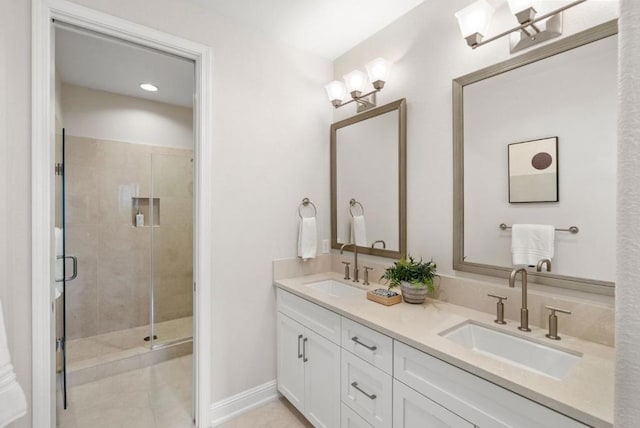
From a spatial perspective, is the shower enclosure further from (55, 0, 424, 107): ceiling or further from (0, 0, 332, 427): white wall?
(0, 0, 332, 427): white wall

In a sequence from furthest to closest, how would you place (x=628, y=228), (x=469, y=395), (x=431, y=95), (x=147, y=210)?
(x=147, y=210) < (x=431, y=95) < (x=469, y=395) < (x=628, y=228)

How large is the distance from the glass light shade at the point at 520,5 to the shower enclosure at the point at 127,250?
3.02 m

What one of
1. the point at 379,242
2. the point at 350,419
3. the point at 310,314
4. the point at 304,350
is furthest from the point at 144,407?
the point at 379,242

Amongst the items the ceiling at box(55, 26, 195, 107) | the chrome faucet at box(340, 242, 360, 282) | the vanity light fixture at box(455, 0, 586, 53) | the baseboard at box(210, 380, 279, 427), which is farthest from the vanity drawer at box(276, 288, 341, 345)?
the ceiling at box(55, 26, 195, 107)

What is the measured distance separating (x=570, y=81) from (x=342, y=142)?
1.37 metres

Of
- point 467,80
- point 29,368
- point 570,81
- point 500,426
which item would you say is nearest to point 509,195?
point 570,81

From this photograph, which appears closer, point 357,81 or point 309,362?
point 309,362

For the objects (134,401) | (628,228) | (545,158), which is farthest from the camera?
(134,401)

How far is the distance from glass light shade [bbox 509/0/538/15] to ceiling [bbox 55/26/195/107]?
177 cm

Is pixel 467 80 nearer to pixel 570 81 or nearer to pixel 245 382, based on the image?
pixel 570 81

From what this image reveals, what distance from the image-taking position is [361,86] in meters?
2.04

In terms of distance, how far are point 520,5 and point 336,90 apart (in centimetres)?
117

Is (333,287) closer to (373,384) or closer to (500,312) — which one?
(373,384)

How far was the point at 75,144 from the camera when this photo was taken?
283cm
